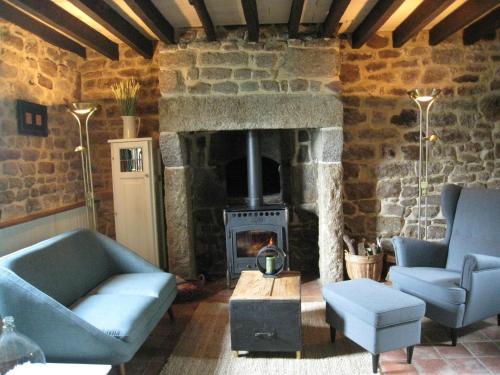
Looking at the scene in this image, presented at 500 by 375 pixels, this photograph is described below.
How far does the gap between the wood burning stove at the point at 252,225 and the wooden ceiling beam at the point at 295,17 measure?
1003mm

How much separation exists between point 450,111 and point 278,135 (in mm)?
1859

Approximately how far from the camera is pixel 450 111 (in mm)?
4262

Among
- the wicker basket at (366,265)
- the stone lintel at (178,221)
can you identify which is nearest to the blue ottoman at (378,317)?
the wicker basket at (366,265)

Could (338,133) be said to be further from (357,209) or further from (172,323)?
(172,323)

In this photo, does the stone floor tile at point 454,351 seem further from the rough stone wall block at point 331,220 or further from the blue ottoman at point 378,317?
the rough stone wall block at point 331,220

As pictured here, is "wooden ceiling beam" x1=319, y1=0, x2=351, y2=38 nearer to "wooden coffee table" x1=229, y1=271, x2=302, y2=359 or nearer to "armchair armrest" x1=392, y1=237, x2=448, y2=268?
"armchair armrest" x1=392, y1=237, x2=448, y2=268

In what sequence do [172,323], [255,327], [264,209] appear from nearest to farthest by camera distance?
[255,327]
[172,323]
[264,209]

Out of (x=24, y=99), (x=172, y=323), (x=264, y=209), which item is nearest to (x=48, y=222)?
(x=24, y=99)

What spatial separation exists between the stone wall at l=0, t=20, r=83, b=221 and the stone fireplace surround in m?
1.16

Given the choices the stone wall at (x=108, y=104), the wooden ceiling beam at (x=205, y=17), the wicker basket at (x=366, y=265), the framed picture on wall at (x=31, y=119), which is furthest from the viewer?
the stone wall at (x=108, y=104)

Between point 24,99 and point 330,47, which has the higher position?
point 330,47

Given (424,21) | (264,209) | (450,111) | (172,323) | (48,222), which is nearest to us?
(172,323)

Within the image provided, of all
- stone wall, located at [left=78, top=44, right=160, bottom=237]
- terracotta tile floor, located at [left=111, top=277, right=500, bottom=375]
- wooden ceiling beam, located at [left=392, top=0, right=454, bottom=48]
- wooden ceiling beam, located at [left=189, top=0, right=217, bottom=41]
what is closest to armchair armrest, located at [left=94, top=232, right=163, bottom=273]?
terracotta tile floor, located at [left=111, top=277, right=500, bottom=375]

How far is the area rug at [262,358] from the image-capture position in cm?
250
